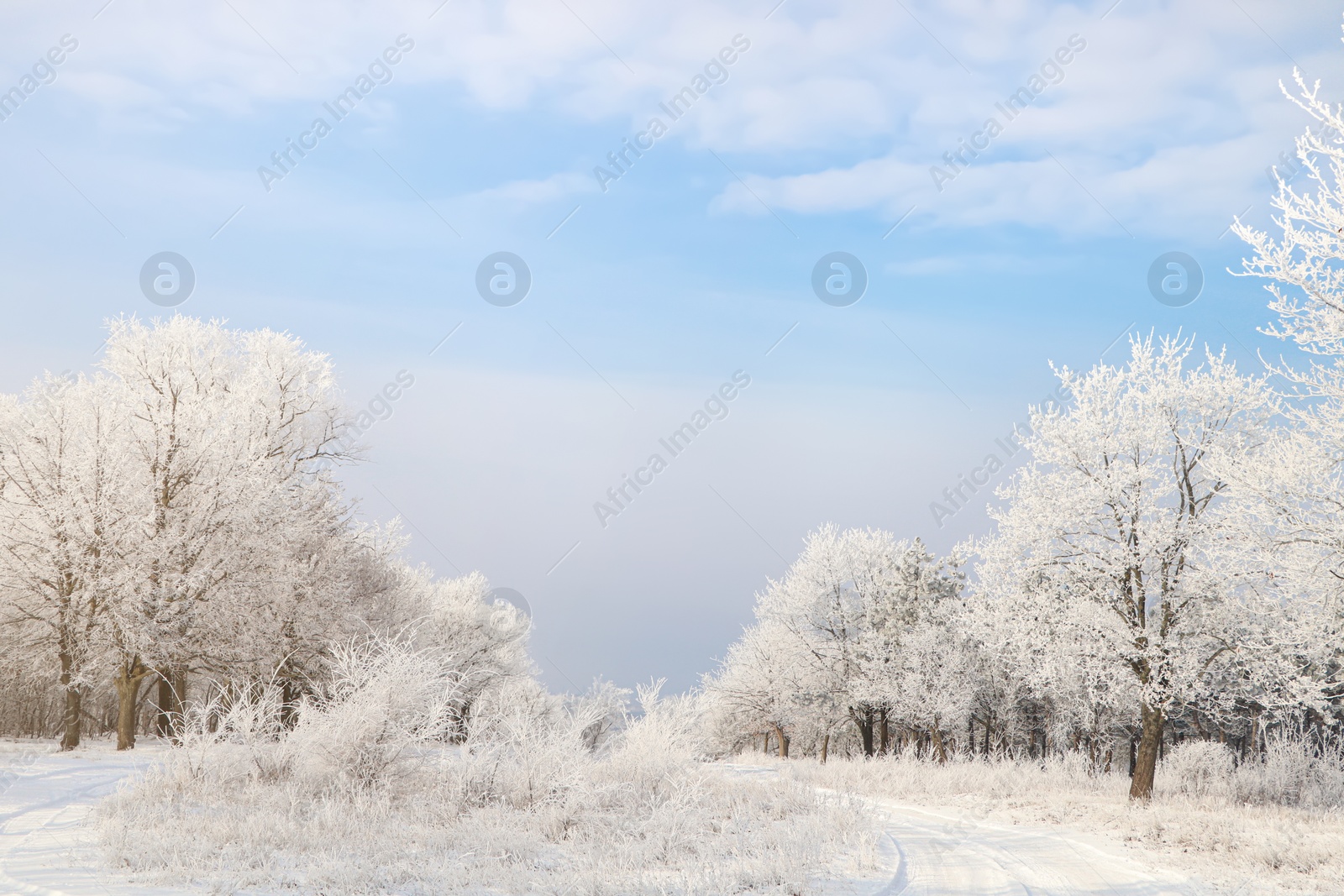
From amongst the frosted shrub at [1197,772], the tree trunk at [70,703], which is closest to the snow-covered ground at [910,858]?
the tree trunk at [70,703]

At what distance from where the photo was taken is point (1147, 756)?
1736 cm

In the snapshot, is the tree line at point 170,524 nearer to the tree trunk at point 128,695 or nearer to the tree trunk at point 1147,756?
the tree trunk at point 128,695

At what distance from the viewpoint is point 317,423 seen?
28359 mm

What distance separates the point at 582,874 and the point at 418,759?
5.64m

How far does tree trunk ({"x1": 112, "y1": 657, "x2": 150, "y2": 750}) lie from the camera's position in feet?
69.8

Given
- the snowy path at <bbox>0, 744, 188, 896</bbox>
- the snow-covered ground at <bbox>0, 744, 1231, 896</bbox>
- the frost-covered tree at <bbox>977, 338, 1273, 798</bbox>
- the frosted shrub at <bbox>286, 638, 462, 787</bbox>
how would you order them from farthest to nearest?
the frost-covered tree at <bbox>977, 338, 1273, 798</bbox> < the frosted shrub at <bbox>286, 638, 462, 787</bbox> < the snow-covered ground at <bbox>0, 744, 1231, 896</bbox> < the snowy path at <bbox>0, 744, 188, 896</bbox>

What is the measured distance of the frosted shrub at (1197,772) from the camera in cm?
1883

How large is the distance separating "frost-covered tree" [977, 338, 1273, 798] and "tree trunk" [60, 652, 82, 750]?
Result: 2263cm

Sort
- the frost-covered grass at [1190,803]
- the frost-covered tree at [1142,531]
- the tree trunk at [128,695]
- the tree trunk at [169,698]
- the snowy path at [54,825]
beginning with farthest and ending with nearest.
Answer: the tree trunk at [169,698]
the tree trunk at [128,695]
the frost-covered tree at [1142,531]
the frost-covered grass at [1190,803]
the snowy path at [54,825]

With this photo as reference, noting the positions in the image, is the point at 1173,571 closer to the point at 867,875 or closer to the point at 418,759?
the point at 867,875

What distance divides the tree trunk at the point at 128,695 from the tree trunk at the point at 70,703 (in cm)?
93

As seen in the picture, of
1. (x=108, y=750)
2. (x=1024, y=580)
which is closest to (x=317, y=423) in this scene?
(x=108, y=750)

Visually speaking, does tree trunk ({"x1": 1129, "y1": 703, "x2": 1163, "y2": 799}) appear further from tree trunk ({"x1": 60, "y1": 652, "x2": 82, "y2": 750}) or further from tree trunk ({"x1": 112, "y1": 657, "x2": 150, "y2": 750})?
tree trunk ({"x1": 60, "y1": 652, "x2": 82, "y2": 750})

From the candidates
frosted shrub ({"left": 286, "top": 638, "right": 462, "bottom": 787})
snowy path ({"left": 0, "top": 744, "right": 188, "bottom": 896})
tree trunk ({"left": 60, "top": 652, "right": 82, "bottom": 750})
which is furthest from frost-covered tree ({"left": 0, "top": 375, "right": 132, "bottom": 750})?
frosted shrub ({"left": 286, "top": 638, "right": 462, "bottom": 787})
